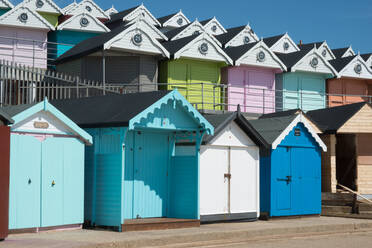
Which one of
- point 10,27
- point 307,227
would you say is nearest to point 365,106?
point 307,227

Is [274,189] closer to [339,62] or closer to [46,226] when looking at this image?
[46,226]

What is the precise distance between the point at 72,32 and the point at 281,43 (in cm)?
1587

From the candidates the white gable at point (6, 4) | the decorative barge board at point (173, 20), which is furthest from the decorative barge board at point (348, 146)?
the decorative barge board at point (173, 20)

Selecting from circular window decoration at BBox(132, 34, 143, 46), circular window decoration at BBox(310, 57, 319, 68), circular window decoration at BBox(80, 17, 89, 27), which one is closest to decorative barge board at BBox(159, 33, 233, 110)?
circular window decoration at BBox(132, 34, 143, 46)

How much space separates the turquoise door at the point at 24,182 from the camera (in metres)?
13.1

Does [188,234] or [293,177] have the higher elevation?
[293,177]

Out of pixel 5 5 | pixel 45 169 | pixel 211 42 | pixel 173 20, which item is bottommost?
pixel 45 169

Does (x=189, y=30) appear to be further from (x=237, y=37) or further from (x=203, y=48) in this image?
(x=203, y=48)

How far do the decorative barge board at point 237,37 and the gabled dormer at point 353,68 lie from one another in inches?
260

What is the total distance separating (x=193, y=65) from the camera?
3017cm

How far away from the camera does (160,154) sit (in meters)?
16.6

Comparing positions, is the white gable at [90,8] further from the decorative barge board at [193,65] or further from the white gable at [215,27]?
the decorative barge board at [193,65]

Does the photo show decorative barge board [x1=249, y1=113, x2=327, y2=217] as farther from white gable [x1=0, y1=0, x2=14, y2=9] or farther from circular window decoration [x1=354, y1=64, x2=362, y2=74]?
white gable [x1=0, y1=0, x2=14, y2=9]

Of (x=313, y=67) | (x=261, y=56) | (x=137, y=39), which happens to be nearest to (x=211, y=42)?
(x=261, y=56)
